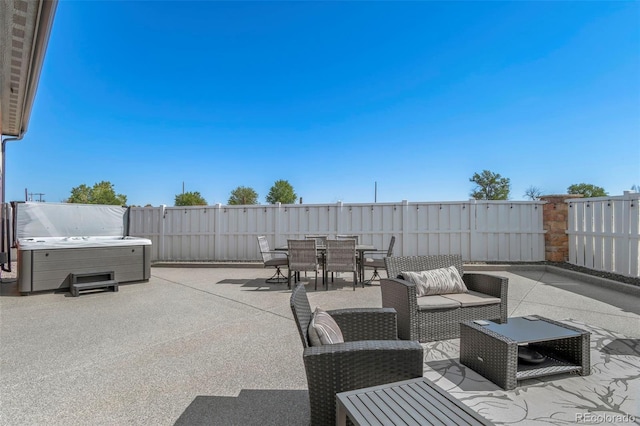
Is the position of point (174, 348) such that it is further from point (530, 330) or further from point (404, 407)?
point (530, 330)

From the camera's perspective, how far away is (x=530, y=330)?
2297 mm

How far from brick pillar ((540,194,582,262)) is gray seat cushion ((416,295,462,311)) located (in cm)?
630

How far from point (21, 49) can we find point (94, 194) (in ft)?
107

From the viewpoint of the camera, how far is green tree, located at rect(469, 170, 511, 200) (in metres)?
40.9

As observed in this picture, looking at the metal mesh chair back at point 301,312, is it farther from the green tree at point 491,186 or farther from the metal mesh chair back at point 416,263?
the green tree at point 491,186

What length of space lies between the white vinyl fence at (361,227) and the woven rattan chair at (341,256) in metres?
2.90

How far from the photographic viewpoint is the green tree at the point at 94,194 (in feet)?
100

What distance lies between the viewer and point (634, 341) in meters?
2.90

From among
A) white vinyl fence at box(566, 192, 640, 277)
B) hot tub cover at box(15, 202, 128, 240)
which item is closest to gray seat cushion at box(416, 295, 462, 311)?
white vinyl fence at box(566, 192, 640, 277)

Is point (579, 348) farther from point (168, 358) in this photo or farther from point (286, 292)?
point (286, 292)

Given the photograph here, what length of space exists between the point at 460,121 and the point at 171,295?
11.0 m

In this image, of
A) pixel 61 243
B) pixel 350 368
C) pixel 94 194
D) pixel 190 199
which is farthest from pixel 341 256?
pixel 190 199

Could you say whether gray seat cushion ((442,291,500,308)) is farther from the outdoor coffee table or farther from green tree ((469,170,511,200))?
green tree ((469,170,511,200))

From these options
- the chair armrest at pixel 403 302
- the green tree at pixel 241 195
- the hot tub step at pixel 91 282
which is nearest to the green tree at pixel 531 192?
the chair armrest at pixel 403 302
